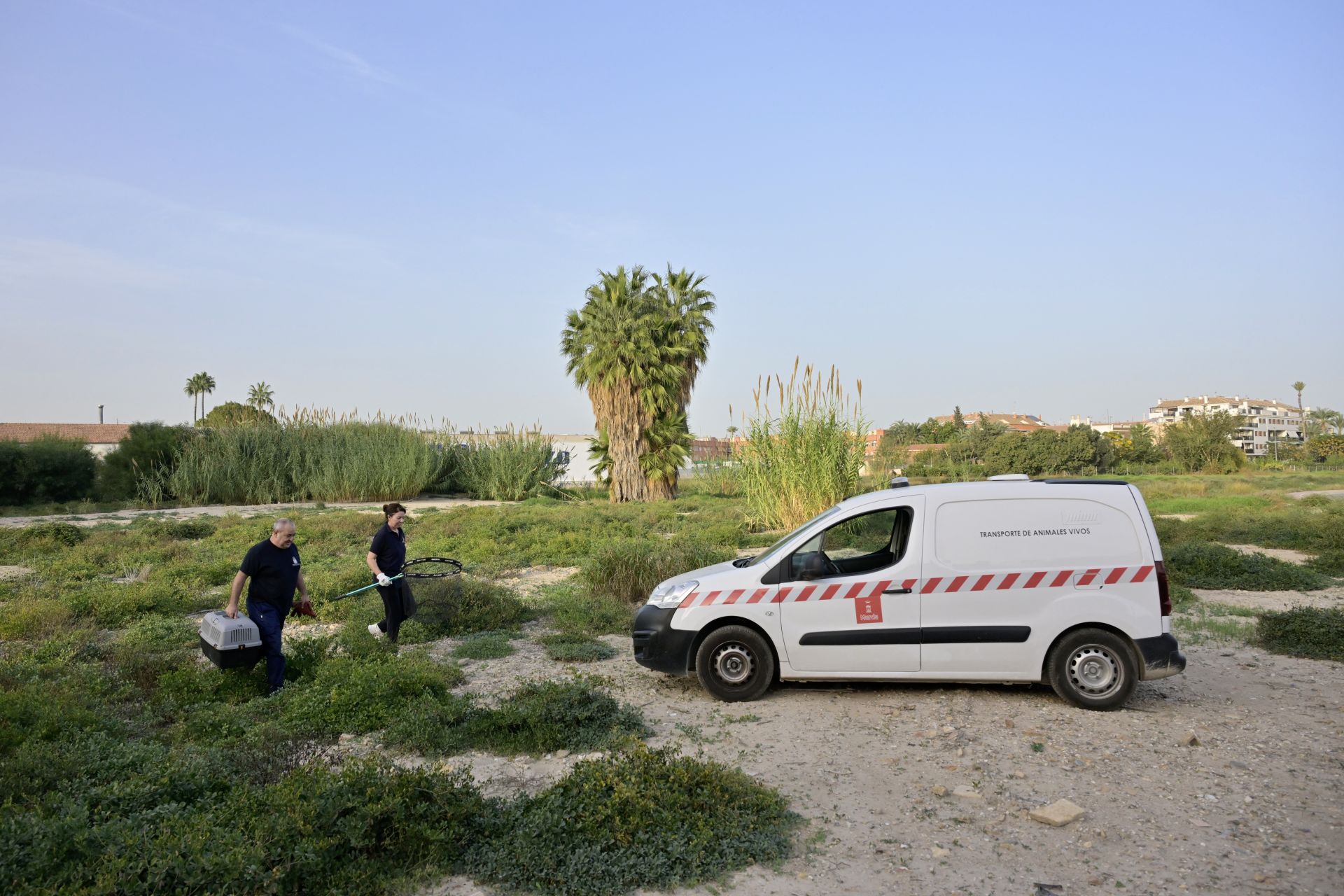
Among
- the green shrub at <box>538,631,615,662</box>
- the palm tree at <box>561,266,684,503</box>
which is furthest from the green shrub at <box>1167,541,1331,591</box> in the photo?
the palm tree at <box>561,266,684,503</box>

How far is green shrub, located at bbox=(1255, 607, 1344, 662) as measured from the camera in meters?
8.62

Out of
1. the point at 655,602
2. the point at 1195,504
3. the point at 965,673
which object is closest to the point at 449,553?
the point at 655,602

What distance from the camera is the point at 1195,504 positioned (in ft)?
84.4

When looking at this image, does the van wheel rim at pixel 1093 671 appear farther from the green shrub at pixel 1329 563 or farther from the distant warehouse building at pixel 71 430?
the distant warehouse building at pixel 71 430

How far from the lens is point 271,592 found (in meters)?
7.50

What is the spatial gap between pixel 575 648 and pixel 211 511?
21.6 m

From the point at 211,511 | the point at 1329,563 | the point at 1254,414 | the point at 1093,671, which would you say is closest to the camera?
the point at 1093,671

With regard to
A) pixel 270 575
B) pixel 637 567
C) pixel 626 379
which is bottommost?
pixel 637 567

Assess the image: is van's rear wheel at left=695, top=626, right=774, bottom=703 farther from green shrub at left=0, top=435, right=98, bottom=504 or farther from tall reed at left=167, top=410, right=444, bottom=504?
green shrub at left=0, top=435, right=98, bottom=504

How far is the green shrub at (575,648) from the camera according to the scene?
905 centimetres

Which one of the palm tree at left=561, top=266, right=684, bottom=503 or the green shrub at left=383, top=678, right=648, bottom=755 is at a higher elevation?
the palm tree at left=561, top=266, right=684, bottom=503

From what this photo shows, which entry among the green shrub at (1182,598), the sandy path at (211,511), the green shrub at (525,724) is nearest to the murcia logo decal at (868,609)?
the green shrub at (525,724)

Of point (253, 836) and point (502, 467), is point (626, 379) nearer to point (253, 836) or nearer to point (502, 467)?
point (502, 467)

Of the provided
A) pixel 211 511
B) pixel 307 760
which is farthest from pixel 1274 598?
pixel 211 511
